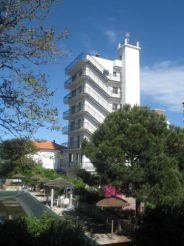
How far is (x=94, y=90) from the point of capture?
5262 centimetres

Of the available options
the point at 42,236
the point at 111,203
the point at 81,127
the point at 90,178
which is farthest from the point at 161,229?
the point at 81,127

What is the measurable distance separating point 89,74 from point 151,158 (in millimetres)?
34024

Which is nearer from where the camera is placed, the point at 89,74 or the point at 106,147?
the point at 106,147

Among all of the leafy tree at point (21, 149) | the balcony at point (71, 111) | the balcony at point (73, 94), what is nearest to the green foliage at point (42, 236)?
the leafy tree at point (21, 149)

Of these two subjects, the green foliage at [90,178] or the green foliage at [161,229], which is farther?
the green foliage at [90,178]

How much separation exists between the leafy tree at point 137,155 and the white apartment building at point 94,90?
1146 inches

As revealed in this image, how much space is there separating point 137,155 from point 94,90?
32.8 meters

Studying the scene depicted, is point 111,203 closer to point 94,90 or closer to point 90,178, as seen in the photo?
point 90,178

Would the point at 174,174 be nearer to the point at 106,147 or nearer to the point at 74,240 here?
the point at 106,147

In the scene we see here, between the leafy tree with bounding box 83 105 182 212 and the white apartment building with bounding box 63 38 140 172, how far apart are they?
29.1 m

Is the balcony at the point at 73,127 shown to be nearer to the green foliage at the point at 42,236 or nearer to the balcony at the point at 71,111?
the balcony at the point at 71,111

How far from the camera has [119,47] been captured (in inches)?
2312

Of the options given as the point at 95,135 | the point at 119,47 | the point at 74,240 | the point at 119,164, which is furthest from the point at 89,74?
the point at 74,240

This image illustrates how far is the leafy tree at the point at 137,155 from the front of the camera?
19.2m
